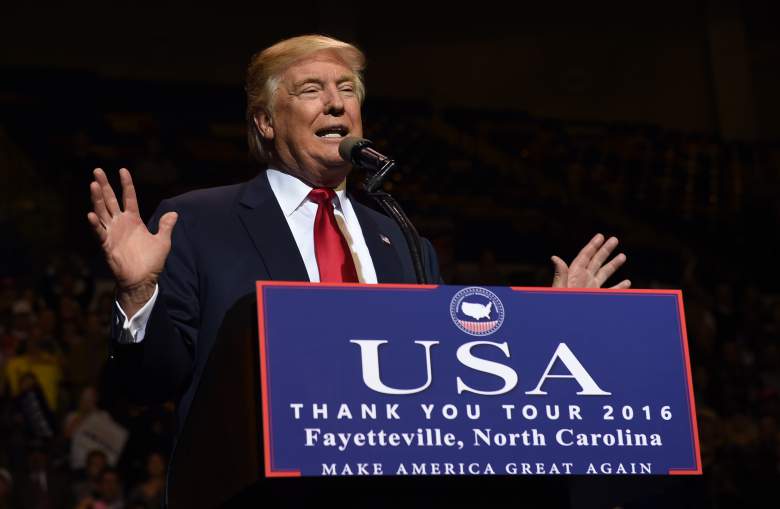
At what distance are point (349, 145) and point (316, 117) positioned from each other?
154 mm

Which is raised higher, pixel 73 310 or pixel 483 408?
pixel 73 310

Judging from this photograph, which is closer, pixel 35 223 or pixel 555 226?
pixel 35 223

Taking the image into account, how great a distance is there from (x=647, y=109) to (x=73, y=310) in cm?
889

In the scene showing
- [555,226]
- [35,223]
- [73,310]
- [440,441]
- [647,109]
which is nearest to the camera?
[440,441]

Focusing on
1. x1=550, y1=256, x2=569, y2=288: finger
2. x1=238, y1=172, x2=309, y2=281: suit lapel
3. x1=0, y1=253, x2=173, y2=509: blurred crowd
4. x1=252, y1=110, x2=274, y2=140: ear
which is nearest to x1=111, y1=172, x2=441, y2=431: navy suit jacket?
x1=238, y1=172, x2=309, y2=281: suit lapel

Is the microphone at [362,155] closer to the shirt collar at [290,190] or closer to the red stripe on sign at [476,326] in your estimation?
the shirt collar at [290,190]

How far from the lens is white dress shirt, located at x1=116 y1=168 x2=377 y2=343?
7.20ft

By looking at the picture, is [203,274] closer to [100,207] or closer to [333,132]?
[100,207]

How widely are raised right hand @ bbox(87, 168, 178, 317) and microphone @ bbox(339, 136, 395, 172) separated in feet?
1.03

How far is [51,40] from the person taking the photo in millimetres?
13836

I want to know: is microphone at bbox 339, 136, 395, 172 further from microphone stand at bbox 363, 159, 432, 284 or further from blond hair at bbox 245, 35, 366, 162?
blond hair at bbox 245, 35, 366, 162

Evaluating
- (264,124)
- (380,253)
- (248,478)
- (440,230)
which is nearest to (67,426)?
(440,230)

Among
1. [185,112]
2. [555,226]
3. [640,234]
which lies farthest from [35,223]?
[640,234]

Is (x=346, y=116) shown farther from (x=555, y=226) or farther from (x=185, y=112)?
(x=185, y=112)
